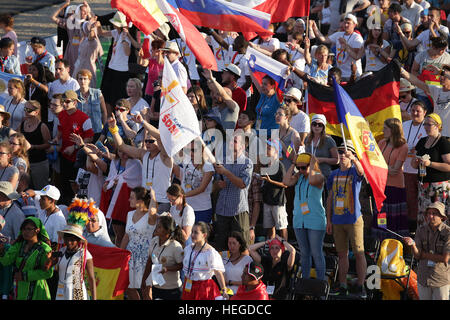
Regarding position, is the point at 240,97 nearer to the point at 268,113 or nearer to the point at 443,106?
the point at 268,113

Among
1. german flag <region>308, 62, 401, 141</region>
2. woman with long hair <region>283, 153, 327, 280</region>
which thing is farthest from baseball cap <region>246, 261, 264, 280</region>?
german flag <region>308, 62, 401, 141</region>

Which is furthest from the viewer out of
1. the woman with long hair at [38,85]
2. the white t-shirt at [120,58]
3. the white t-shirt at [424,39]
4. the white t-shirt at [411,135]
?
the white t-shirt at [120,58]

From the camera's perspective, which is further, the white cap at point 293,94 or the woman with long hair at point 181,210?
the white cap at point 293,94

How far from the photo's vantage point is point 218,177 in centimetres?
1276

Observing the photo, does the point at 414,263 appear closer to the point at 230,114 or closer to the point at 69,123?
the point at 230,114

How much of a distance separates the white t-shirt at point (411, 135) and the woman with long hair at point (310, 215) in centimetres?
155

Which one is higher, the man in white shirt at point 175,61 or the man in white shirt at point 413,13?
the man in white shirt at point 413,13

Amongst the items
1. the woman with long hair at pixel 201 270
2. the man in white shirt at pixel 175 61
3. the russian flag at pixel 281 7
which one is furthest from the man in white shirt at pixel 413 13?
the woman with long hair at pixel 201 270

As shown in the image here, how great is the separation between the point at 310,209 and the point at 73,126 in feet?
13.6

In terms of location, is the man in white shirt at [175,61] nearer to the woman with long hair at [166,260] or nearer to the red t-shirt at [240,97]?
the red t-shirt at [240,97]

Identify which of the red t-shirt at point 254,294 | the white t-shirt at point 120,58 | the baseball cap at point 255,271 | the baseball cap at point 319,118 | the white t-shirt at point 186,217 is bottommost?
the red t-shirt at point 254,294

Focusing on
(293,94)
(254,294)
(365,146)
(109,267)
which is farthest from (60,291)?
(293,94)

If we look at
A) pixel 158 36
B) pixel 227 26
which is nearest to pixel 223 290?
pixel 227 26

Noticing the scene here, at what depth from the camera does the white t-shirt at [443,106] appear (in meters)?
13.7
